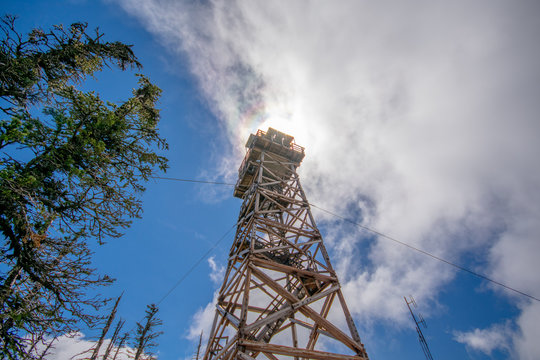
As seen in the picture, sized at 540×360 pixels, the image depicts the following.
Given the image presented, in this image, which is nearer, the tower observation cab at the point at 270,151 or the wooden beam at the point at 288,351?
the wooden beam at the point at 288,351

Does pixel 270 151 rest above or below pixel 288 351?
above

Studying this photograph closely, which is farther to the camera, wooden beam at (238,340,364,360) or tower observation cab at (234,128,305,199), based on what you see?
tower observation cab at (234,128,305,199)

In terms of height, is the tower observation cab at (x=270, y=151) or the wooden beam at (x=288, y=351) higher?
the tower observation cab at (x=270, y=151)

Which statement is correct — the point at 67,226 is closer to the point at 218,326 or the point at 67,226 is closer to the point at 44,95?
the point at 44,95

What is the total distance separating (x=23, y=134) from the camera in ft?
13.0

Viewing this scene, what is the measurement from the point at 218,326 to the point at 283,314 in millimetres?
2457

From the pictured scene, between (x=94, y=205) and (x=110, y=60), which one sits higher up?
(x=110, y=60)

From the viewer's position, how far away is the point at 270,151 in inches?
537

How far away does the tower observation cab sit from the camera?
43.5 ft

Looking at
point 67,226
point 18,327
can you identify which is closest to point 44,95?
point 67,226

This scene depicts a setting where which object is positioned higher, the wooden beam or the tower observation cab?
the tower observation cab

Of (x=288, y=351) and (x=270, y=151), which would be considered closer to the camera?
(x=288, y=351)

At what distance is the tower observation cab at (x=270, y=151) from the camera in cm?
1327

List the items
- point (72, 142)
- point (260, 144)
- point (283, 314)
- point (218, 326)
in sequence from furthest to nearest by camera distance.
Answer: point (260, 144)
point (218, 326)
point (283, 314)
point (72, 142)
